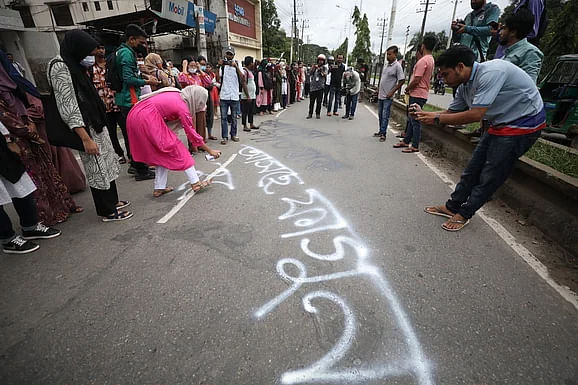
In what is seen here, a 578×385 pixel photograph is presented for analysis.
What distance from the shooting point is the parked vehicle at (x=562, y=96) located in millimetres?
5922

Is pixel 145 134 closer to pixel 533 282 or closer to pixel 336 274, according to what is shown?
pixel 336 274

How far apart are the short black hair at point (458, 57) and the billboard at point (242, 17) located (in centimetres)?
2069

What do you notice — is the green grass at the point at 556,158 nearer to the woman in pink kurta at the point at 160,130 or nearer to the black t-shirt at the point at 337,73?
the woman in pink kurta at the point at 160,130

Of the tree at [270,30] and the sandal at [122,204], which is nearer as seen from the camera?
the sandal at [122,204]

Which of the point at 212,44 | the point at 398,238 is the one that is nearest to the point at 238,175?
the point at 398,238

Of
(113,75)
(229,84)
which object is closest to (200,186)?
(113,75)

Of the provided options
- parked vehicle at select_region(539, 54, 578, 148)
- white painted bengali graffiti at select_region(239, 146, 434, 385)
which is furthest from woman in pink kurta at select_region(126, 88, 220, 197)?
parked vehicle at select_region(539, 54, 578, 148)

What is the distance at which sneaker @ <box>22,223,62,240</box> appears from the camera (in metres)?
2.64

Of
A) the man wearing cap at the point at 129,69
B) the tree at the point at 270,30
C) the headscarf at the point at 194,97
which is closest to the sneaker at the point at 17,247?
the man wearing cap at the point at 129,69

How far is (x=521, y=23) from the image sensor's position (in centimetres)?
289

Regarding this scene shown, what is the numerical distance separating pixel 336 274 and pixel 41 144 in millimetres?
3184

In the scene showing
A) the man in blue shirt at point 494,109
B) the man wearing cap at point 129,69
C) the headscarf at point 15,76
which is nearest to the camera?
the man in blue shirt at point 494,109

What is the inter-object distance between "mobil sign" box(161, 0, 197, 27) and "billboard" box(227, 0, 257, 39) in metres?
6.71

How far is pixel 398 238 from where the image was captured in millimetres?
2646
